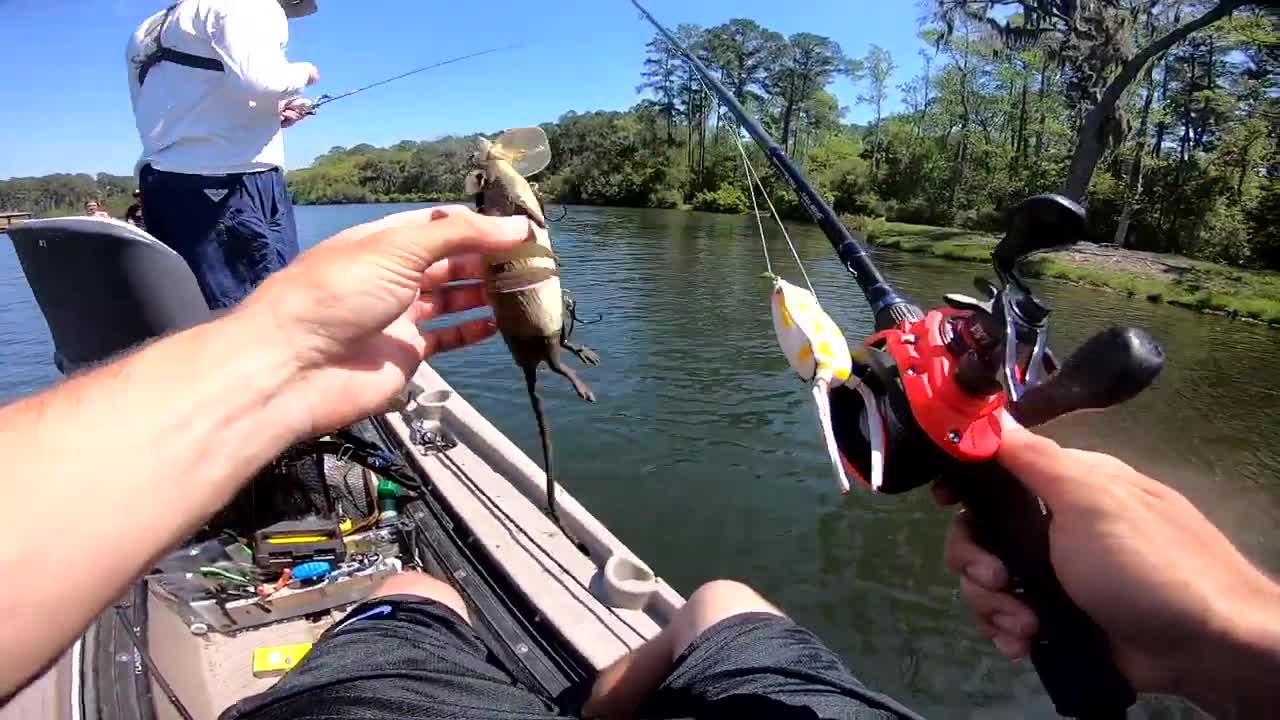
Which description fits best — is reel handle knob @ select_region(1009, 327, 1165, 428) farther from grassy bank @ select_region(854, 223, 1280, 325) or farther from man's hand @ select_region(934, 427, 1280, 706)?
grassy bank @ select_region(854, 223, 1280, 325)

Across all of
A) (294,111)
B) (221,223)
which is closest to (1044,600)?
(221,223)

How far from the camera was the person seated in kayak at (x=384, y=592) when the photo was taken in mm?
943

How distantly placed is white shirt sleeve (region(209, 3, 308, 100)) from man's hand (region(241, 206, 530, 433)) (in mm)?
1474

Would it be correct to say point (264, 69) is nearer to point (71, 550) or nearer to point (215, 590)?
point (215, 590)

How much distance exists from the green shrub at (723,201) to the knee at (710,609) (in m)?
44.5

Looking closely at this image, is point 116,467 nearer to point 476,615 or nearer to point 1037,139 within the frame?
point 476,615

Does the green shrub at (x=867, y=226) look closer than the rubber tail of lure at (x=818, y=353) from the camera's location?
No

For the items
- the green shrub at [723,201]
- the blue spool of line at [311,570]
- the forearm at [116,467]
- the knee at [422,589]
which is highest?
the green shrub at [723,201]

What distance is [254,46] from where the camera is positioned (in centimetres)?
283

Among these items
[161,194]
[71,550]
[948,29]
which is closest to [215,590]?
[161,194]

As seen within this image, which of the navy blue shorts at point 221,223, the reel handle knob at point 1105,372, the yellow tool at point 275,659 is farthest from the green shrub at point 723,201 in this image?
the reel handle knob at point 1105,372

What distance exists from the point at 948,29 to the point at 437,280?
134 ft

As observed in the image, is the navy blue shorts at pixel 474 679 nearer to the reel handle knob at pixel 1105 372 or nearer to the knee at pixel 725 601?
the knee at pixel 725 601

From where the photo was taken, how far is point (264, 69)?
9.45 feet
